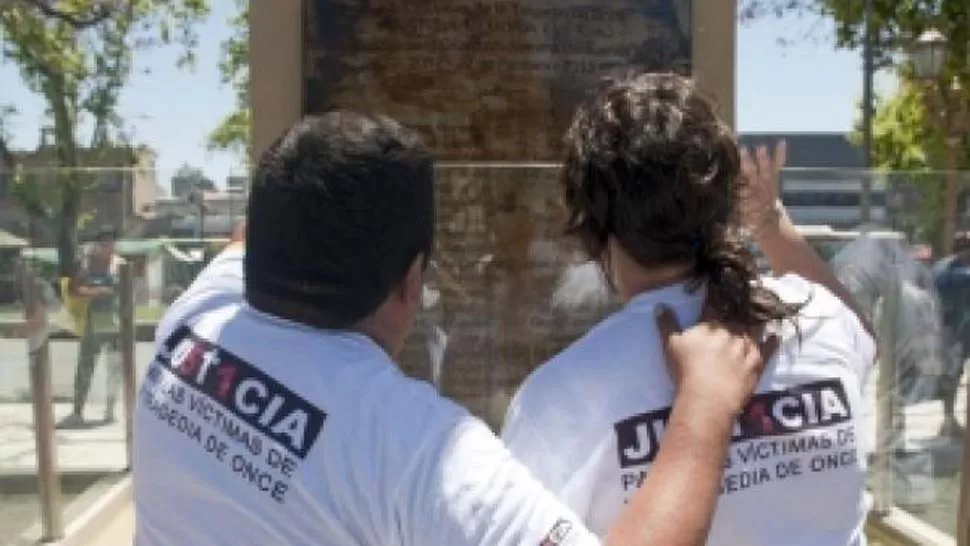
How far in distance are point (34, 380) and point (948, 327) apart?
4.45 m

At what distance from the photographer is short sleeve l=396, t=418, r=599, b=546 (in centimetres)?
147

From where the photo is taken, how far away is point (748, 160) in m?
2.13

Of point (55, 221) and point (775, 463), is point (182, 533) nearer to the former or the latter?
point (775, 463)

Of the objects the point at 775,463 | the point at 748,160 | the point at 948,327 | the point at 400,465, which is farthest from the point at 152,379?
the point at 948,327

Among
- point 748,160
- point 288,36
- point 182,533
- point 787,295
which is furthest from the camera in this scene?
point 288,36

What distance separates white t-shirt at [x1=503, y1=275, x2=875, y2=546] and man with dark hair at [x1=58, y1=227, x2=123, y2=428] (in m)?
5.56

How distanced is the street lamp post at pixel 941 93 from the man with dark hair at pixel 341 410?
14195mm

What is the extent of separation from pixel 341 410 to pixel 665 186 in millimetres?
496

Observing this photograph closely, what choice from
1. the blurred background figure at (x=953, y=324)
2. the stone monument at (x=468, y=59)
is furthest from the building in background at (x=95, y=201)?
the blurred background figure at (x=953, y=324)

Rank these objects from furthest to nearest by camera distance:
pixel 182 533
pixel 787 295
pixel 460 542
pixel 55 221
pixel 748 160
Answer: pixel 55 221, pixel 748 160, pixel 787 295, pixel 182 533, pixel 460 542

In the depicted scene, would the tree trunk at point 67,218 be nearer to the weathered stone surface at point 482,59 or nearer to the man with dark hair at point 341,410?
the weathered stone surface at point 482,59

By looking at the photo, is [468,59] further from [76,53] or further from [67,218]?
[76,53]

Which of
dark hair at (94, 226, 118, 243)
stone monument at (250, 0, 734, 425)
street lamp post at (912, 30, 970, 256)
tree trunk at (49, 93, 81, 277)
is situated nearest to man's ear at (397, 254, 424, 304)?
stone monument at (250, 0, 734, 425)

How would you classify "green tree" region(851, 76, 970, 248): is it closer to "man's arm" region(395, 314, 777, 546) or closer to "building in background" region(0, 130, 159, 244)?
"building in background" region(0, 130, 159, 244)
